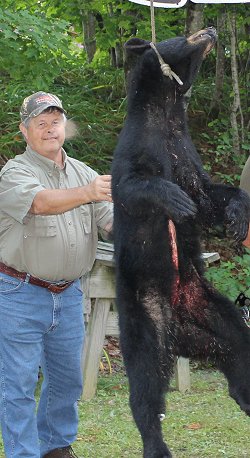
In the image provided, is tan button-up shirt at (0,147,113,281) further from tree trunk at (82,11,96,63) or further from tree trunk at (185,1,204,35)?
tree trunk at (82,11,96,63)

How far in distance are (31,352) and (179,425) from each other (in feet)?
6.81

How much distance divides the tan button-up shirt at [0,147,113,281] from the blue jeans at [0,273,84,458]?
0.15 m

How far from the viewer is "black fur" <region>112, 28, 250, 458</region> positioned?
13.1 ft

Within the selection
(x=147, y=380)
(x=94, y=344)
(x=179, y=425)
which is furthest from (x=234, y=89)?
(x=147, y=380)

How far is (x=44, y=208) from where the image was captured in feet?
14.5

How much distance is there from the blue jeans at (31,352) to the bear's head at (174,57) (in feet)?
4.33

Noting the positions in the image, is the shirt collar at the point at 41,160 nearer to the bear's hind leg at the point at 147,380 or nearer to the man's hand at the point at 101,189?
the man's hand at the point at 101,189

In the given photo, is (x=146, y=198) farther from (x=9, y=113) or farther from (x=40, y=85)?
(x=9, y=113)

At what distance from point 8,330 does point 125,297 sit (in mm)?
774

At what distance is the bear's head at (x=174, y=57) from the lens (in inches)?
163

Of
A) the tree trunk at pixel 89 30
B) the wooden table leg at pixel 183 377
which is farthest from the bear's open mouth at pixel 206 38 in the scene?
the tree trunk at pixel 89 30

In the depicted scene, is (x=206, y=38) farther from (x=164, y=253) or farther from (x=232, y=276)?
(x=232, y=276)

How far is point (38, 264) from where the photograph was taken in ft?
15.0

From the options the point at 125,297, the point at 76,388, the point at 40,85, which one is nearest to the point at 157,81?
the point at 125,297
